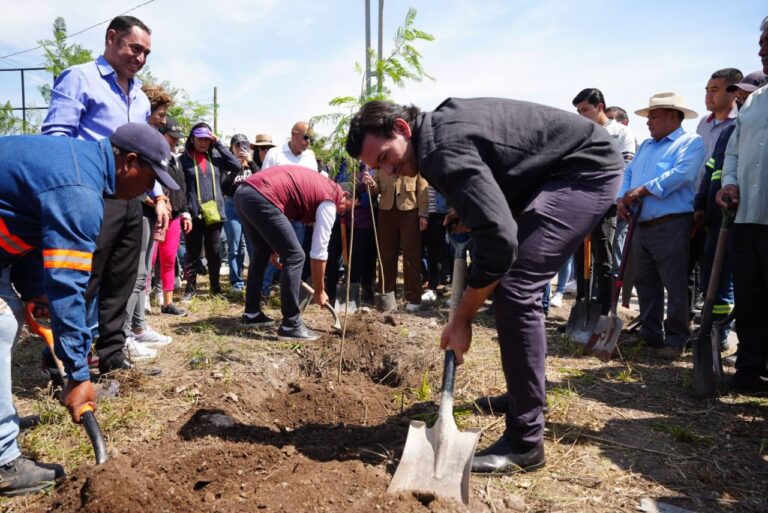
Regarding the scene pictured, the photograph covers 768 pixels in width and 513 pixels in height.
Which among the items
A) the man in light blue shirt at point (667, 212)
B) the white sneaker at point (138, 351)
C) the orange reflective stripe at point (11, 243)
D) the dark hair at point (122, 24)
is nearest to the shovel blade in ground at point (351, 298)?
the white sneaker at point (138, 351)

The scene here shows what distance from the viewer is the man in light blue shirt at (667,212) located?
4.20 meters

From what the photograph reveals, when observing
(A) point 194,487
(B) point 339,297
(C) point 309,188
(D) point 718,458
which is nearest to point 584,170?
(D) point 718,458

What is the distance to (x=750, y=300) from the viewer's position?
3373 millimetres

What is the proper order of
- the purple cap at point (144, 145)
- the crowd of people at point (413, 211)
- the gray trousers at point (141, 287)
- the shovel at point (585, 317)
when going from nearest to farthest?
the crowd of people at point (413, 211)
the purple cap at point (144, 145)
the gray trousers at point (141, 287)
the shovel at point (585, 317)

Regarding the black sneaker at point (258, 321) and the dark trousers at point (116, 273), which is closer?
the dark trousers at point (116, 273)

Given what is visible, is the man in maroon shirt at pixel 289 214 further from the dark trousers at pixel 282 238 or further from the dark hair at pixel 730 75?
the dark hair at pixel 730 75

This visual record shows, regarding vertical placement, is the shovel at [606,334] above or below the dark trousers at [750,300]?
below

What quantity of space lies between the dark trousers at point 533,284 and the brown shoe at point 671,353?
239 cm

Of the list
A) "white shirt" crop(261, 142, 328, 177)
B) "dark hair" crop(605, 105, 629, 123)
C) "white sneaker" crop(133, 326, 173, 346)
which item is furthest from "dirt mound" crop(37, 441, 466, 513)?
"dark hair" crop(605, 105, 629, 123)

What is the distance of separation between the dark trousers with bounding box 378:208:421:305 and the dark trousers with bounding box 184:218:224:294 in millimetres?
1929

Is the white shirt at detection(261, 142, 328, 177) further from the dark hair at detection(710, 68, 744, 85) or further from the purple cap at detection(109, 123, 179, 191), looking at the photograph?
the dark hair at detection(710, 68, 744, 85)

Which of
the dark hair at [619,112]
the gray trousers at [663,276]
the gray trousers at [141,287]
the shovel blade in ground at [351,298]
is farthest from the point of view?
the dark hair at [619,112]

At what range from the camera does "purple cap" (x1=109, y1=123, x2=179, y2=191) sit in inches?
87.4

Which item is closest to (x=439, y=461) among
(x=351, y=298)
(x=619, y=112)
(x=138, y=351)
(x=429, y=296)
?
(x=138, y=351)
